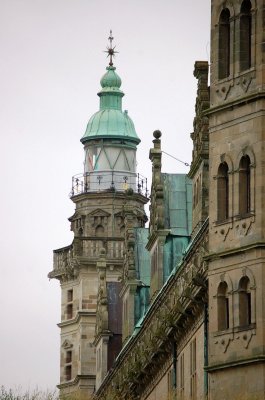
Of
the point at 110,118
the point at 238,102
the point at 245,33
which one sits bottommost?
the point at 238,102

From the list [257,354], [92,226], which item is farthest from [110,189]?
[257,354]

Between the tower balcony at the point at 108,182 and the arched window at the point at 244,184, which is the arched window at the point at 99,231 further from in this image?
the arched window at the point at 244,184

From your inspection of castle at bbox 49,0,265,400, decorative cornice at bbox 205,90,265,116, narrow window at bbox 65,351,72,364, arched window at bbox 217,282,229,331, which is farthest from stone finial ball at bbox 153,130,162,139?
narrow window at bbox 65,351,72,364

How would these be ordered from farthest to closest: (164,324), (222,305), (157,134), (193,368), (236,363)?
(157,134) < (164,324) < (193,368) < (222,305) < (236,363)

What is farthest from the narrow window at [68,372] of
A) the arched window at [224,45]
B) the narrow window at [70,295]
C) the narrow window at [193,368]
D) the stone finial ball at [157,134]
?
the arched window at [224,45]

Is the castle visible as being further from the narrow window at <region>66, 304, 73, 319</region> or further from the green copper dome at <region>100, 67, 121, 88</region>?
the green copper dome at <region>100, 67, 121, 88</region>

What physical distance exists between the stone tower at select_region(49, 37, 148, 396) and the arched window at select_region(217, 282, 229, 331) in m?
73.5

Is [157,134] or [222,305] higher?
[157,134]

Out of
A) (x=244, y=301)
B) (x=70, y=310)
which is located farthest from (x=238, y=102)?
(x=70, y=310)

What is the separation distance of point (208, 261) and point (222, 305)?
1.31 metres

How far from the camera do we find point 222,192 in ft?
205

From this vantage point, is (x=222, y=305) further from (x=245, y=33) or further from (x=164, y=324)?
(x=164, y=324)

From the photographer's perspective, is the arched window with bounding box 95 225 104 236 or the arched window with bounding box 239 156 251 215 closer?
the arched window with bounding box 239 156 251 215

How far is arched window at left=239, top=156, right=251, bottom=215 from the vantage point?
61.3 m
